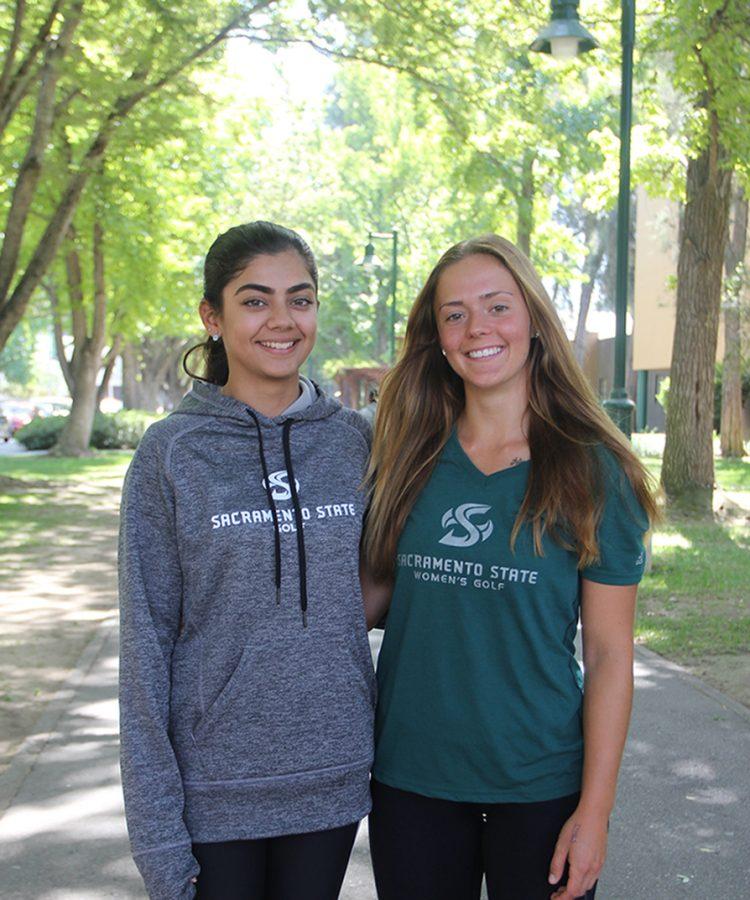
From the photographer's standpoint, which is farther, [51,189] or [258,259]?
[51,189]

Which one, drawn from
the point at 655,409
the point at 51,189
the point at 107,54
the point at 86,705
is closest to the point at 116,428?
the point at 51,189

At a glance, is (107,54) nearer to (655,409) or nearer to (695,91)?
(695,91)

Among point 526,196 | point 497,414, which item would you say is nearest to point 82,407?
point 526,196

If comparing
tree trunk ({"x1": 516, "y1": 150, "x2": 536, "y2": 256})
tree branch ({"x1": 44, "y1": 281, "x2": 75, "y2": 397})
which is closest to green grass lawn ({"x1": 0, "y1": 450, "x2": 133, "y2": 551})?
tree branch ({"x1": 44, "y1": 281, "x2": 75, "y2": 397})

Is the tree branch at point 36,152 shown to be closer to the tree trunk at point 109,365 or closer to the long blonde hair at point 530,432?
the long blonde hair at point 530,432

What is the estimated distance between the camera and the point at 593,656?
2486mm

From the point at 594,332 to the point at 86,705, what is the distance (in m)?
62.5

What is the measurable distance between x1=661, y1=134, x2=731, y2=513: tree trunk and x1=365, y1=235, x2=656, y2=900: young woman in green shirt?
13515 mm

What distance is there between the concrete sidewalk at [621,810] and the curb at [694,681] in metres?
0.02

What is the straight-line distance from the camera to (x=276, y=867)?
244 centimetres

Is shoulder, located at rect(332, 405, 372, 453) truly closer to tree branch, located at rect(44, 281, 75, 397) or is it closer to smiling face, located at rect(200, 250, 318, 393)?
smiling face, located at rect(200, 250, 318, 393)

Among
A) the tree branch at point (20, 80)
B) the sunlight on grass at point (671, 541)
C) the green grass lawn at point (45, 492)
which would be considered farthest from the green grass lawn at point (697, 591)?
the tree branch at point (20, 80)

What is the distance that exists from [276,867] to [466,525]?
0.81m

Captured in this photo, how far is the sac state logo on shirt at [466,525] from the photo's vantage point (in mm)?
2459
